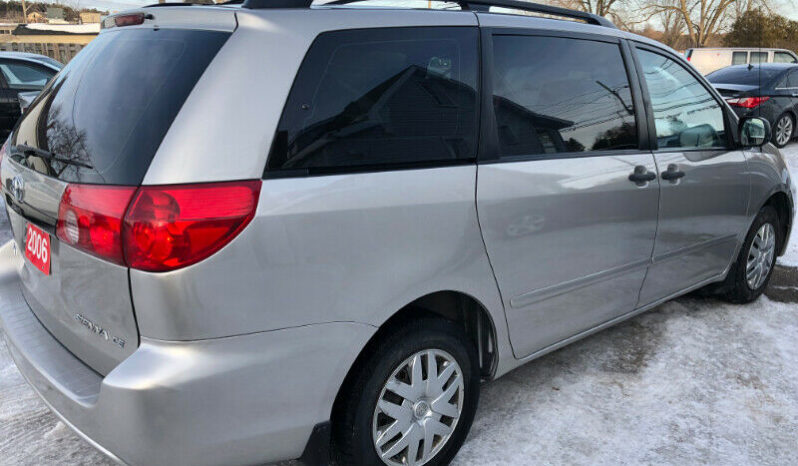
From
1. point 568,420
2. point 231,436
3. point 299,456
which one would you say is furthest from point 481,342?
point 231,436

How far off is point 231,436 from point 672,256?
2504 millimetres

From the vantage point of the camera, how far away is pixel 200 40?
1.89 meters

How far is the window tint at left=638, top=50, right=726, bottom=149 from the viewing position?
3.24m

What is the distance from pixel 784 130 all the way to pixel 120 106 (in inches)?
484

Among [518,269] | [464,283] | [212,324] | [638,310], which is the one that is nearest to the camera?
[212,324]

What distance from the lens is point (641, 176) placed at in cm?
300

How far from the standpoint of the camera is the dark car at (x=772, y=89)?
10484 millimetres

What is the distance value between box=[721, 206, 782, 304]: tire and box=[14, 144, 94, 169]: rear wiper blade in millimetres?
3703

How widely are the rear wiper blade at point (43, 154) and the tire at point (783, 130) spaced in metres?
12.1

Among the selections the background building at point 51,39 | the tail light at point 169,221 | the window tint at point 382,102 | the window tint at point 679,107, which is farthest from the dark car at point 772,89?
the background building at point 51,39

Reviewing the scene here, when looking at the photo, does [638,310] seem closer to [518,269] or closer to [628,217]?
[628,217]

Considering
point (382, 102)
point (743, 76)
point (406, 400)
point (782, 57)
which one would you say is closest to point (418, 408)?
point (406, 400)

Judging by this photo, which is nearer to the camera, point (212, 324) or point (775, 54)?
point (212, 324)

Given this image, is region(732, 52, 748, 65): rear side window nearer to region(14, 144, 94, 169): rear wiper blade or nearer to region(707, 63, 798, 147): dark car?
region(707, 63, 798, 147): dark car
